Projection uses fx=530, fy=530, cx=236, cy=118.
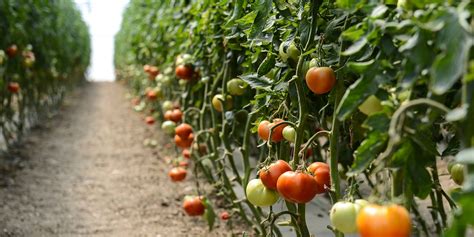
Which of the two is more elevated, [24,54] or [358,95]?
[358,95]

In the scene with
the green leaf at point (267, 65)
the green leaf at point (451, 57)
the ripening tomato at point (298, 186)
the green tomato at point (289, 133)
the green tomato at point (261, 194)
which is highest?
the green leaf at point (451, 57)

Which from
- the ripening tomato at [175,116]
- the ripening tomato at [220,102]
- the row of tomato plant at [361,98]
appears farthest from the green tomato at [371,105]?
the ripening tomato at [175,116]

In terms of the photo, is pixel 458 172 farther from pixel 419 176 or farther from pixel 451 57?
pixel 451 57

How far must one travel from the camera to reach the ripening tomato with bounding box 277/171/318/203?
4.25 feet

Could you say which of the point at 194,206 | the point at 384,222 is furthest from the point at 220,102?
the point at 384,222

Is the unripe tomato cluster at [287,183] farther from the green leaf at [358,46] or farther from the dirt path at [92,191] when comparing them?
the dirt path at [92,191]

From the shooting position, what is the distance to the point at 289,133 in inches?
60.5

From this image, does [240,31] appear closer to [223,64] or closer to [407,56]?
[223,64]

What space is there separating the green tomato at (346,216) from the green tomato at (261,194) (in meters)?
0.41

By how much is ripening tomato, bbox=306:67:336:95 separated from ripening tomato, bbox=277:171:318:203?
226 millimetres

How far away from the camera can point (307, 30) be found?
4.99 feet

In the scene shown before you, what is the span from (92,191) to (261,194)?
2523mm

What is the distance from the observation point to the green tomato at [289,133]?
1533 millimetres

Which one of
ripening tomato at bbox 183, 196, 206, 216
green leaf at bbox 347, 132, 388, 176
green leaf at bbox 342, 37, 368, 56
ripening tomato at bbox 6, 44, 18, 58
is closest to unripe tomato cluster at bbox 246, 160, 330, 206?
green leaf at bbox 347, 132, 388, 176
